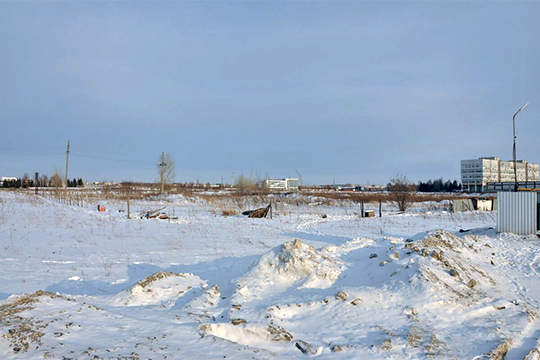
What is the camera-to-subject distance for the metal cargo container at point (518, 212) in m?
14.6

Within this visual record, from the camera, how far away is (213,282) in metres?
8.09

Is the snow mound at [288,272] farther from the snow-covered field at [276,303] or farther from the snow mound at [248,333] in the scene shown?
the snow mound at [248,333]

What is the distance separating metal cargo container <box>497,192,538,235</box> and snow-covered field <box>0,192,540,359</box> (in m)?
3.93

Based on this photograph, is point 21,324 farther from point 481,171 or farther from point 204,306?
point 481,171

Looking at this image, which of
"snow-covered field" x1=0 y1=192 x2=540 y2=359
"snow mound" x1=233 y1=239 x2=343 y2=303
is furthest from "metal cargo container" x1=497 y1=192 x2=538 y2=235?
"snow mound" x1=233 y1=239 x2=343 y2=303

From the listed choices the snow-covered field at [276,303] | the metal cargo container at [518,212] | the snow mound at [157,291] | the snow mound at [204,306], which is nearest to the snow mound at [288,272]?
the snow-covered field at [276,303]

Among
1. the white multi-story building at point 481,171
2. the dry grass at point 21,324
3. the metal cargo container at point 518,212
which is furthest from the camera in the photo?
the white multi-story building at point 481,171

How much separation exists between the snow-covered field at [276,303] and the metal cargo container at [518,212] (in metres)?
3.93

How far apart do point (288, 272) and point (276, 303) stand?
124cm

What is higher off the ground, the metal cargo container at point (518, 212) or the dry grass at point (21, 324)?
the metal cargo container at point (518, 212)

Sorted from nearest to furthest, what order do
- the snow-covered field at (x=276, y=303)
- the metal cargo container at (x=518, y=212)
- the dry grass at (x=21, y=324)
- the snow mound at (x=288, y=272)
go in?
the dry grass at (x=21, y=324) < the snow-covered field at (x=276, y=303) < the snow mound at (x=288, y=272) < the metal cargo container at (x=518, y=212)

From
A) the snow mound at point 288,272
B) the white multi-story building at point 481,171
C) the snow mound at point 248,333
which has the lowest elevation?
the snow mound at point 248,333

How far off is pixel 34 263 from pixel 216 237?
6.80 m

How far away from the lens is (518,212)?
1480 cm
